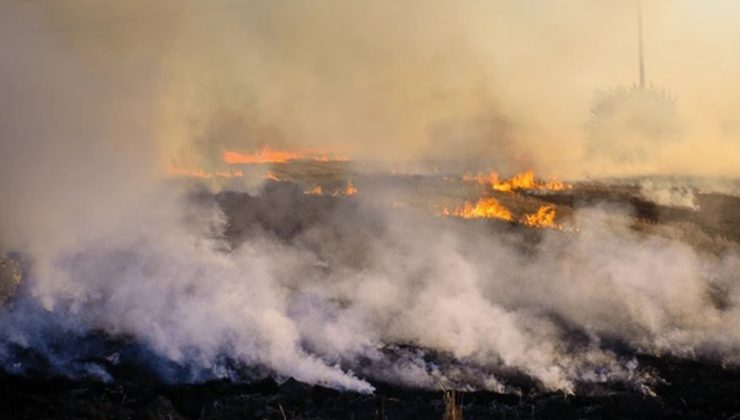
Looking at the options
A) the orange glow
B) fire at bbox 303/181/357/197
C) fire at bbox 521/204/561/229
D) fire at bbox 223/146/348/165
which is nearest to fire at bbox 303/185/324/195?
fire at bbox 303/181/357/197

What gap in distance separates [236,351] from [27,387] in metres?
3.10

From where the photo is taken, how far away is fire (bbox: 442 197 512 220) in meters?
12.1

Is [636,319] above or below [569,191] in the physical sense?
below

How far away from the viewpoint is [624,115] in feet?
60.9

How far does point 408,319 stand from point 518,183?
5.21 metres

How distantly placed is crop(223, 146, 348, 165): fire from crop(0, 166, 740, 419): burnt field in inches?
155

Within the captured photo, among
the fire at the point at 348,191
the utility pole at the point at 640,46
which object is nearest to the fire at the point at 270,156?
the fire at the point at 348,191

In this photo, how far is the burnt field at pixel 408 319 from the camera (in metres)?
8.73

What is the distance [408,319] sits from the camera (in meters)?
9.88

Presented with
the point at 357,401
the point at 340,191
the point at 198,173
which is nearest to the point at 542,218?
the point at 340,191

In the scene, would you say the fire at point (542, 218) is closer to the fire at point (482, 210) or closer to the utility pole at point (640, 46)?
the fire at point (482, 210)

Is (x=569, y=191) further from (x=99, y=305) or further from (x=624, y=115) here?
(x=99, y=305)

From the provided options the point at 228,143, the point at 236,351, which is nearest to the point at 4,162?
the point at 228,143

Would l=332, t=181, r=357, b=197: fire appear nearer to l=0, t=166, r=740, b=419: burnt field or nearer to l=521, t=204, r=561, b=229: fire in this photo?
l=0, t=166, r=740, b=419: burnt field
